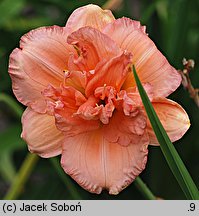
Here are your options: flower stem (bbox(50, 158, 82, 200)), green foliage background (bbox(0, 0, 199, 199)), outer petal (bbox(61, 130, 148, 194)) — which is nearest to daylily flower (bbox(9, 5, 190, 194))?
→ outer petal (bbox(61, 130, 148, 194))

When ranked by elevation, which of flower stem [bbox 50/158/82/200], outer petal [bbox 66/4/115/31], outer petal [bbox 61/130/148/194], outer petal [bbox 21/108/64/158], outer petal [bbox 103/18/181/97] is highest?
outer petal [bbox 66/4/115/31]

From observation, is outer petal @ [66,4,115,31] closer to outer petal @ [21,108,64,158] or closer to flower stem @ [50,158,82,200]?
outer petal @ [21,108,64,158]

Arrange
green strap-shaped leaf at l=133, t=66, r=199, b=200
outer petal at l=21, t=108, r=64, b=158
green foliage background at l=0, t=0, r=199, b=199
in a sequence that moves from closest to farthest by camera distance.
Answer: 1. green strap-shaped leaf at l=133, t=66, r=199, b=200
2. outer petal at l=21, t=108, r=64, b=158
3. green foliage background at l=0, t=0, r=199, b=199

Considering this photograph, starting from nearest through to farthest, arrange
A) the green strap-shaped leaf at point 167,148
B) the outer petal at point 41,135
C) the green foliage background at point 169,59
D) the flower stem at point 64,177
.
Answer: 1. the green strap-shaped leaf at point 167,148
2. the outer petal at point 41,135
3. the flower stem at point 64,177
4. the green foliage background at point 169,59

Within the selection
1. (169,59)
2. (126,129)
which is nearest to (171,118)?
(126,129)

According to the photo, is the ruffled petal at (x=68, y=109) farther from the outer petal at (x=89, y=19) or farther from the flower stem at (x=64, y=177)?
the flower stem at (x=64, y=177)

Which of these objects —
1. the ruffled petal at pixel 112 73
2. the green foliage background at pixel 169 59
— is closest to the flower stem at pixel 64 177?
the green foliage background at pixel 169 59
